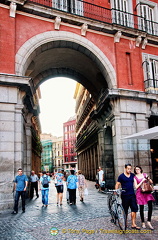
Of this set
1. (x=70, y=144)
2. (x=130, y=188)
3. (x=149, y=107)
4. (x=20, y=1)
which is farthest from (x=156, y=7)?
(x=70, y=144)

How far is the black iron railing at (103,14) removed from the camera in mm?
14039

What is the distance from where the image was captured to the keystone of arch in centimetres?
1223

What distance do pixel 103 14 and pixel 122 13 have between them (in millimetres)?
1520

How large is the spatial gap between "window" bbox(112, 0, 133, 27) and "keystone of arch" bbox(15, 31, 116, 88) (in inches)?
104

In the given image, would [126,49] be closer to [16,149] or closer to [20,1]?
[20,1]

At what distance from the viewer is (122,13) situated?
1561 centimetres

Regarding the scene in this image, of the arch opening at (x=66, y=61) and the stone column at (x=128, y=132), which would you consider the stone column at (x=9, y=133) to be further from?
the stone column at (x=128, y=132)

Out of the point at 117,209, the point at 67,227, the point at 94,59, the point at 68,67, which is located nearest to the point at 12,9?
the point at 94,59

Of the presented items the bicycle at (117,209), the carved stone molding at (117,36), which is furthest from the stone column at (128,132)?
the bicycle at (117,209)

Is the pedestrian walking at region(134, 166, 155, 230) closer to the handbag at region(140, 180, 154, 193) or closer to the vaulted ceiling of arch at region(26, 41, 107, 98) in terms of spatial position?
the handbag at region(140, 180, 154, 193)

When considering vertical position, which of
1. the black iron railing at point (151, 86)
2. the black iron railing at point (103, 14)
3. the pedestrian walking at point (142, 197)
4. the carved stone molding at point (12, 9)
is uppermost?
the black iron railing at point (103, 14)

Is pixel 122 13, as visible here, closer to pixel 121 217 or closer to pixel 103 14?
pixel 103 14

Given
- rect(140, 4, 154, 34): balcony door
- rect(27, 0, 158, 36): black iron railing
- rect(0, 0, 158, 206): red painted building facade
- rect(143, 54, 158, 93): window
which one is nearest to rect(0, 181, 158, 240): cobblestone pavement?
rect(0, 0, 158, 206): red painted building facade

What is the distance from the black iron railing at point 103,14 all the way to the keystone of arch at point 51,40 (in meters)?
1.41
